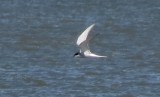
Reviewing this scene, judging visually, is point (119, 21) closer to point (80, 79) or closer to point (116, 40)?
point (116, 40)

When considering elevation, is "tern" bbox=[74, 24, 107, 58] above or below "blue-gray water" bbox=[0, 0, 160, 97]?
below

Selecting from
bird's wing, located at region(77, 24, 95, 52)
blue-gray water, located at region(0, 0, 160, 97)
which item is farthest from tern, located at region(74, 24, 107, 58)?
blue-gray water, located at region(0, 0, 160, 97)

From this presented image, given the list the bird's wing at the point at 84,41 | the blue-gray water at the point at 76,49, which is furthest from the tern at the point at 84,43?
the blue-gray water at the point at 76,49

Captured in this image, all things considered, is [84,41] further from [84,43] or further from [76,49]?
[76,49]

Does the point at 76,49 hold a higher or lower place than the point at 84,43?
higher

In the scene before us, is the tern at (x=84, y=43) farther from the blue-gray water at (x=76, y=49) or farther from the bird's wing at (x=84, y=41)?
the blue-gray water at (x=76, y=49)

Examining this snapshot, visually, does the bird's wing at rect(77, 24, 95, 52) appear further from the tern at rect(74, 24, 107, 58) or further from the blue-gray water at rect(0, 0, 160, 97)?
the blue-gray water at rect(0, 0, 160, 97)

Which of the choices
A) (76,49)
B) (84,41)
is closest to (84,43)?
(84,41)

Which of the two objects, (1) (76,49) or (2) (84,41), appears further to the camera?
(1) (76,49)
